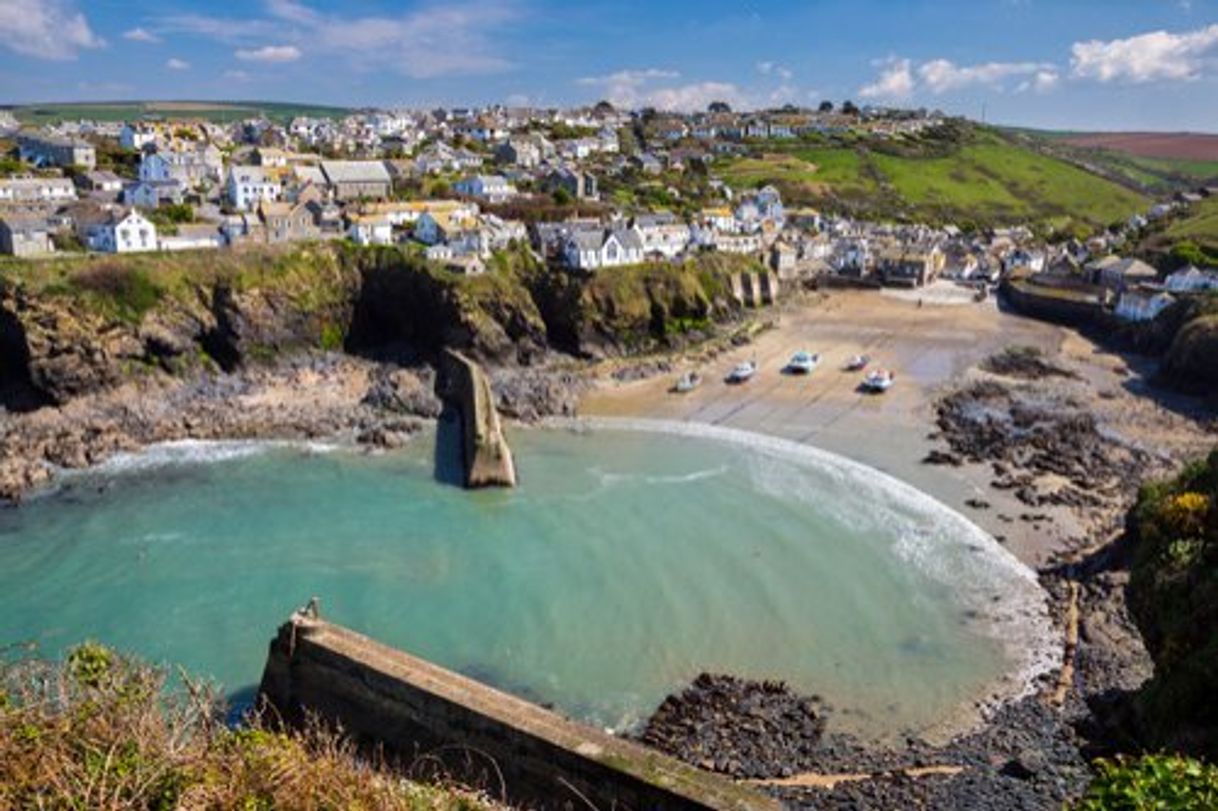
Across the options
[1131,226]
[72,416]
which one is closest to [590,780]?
[72,416]

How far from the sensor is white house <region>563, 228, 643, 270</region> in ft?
172

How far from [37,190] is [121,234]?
1531 centimetres

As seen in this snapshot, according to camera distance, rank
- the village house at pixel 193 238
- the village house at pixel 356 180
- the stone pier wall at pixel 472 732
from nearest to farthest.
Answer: the stone pier wall at pixel 472 732 → the village house at pixel 193 238 → the village house at pixel 356 180

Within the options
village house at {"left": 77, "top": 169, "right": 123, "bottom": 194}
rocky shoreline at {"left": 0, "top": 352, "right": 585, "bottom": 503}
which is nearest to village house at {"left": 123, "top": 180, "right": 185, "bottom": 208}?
village house at {"left": 77, "top": 169, "right": 123, "bottom": 194}

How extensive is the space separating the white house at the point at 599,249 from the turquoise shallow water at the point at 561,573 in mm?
20046

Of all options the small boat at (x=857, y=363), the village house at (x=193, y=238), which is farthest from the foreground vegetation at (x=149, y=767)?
the village house at (x=193, y=238)

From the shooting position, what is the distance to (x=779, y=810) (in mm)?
13609

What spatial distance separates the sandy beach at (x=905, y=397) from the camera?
30.2 m

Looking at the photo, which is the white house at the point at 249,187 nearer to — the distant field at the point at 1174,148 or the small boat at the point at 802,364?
the small boat at the point at 802,364

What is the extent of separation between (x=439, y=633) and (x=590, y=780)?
29.1 ft

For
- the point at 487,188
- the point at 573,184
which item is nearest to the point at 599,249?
the point at 487,188

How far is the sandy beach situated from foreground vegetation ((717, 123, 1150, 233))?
44842mm

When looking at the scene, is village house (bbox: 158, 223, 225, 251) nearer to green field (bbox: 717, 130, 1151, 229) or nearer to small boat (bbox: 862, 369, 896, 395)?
small boat (bbox: 862, 369, 896, 395)

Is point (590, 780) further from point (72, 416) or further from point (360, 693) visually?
point (72, 416)
